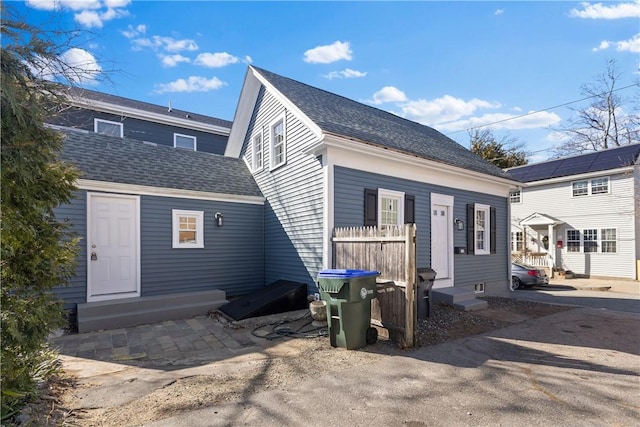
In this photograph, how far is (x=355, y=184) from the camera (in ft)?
24.2

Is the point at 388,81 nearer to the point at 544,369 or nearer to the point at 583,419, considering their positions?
the point at 544,369

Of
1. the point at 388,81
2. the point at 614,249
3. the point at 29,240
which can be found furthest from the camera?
the point at 614,249

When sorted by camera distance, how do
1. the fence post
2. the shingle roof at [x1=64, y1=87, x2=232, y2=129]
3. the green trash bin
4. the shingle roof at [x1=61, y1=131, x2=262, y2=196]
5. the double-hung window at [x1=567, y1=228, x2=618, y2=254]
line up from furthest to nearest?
the double-hung window at [x1=567, y1=228, x2=618, y2=254], the shingle roof at [x1=64, y1=87, x2=232, y2=129], the shingle roof at [x1=61, y1=131, x2=262, y2=196], the fence post, the green trash bin

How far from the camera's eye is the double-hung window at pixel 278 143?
28.3 ft

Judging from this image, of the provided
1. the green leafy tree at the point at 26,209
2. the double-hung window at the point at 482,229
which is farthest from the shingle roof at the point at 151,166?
the double-hung window at the point at 482,229

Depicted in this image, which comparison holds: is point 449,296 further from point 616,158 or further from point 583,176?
point 616,158

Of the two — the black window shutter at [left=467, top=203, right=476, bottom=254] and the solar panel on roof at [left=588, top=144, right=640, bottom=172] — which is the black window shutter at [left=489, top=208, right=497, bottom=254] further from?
the solar panel on roof at [left=588, top=144, right=640, bottom=172]

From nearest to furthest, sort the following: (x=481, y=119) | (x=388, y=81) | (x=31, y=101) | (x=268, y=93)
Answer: (x=31, y=101) < (x=268, y=93) < (x=388, y=81) < (x=481, y=119)

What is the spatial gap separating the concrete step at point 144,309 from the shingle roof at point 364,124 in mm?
4942

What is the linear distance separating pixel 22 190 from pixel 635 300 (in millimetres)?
15188

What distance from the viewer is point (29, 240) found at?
320 centimetres

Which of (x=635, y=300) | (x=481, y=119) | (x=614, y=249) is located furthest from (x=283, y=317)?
(x=481, y=119)

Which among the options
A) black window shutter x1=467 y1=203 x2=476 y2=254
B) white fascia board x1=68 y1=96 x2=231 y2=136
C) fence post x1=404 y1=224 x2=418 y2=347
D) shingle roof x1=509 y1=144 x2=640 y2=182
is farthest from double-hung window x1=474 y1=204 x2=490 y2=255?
white fascia board x1=68 y1=96 x2=231 y2=136

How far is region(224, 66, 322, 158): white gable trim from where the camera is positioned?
7571 mm
